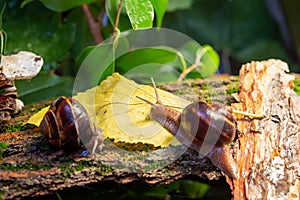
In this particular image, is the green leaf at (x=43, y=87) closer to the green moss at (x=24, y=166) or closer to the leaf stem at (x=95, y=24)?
the leaf stem at (x=95, y=24)

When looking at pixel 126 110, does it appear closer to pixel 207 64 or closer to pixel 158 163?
pixel 158 163

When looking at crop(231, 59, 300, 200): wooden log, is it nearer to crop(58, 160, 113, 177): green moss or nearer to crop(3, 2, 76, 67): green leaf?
crop(58, 160, 113, 177): green moss

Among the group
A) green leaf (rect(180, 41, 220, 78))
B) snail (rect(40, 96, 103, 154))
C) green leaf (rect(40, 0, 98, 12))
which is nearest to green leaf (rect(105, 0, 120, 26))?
green leaf (rect(40, 0, 98, 12))

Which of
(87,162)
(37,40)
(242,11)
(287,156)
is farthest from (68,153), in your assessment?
(242,11)

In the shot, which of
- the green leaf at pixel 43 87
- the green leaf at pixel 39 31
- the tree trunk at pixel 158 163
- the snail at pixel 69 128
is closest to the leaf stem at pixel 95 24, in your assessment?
the green leaf at pixel 39 31

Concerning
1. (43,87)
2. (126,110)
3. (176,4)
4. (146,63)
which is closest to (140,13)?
(126,110)
